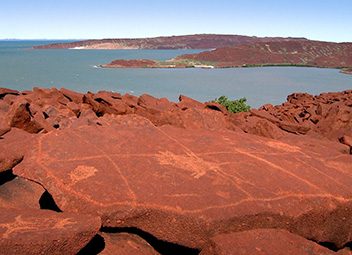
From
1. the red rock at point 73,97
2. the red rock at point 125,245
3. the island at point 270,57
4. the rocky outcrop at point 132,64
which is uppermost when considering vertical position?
the red rock at point 73,97

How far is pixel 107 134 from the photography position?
15.3ft

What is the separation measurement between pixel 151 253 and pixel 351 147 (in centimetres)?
369

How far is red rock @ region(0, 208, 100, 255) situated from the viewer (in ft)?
8.96

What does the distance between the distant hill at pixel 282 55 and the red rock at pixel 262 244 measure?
277 feet

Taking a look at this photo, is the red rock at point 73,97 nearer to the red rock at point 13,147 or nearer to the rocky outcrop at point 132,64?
the red rock at point 13,147

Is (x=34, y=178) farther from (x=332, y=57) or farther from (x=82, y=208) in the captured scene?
(x=332, y=57)

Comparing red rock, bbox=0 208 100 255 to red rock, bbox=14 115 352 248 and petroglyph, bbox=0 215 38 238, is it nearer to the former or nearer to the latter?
petroglyph, bbox=0 215 38 238

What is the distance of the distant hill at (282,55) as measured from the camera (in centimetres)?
9531

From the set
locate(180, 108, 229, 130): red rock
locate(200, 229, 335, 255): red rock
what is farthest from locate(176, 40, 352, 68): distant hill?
locate(200, 229, 335, 255): red rock

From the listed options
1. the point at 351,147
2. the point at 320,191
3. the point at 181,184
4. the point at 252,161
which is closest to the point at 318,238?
the point at 320,191

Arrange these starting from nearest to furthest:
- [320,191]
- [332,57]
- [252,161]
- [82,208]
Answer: [82,208] → [320,191] → [252,161] → [332,57]

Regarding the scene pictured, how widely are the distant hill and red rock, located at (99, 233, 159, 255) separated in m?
84.6

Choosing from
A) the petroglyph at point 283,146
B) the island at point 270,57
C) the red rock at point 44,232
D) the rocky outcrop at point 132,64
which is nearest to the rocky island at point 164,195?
the red rock at point 44,232

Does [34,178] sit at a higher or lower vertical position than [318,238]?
higher
